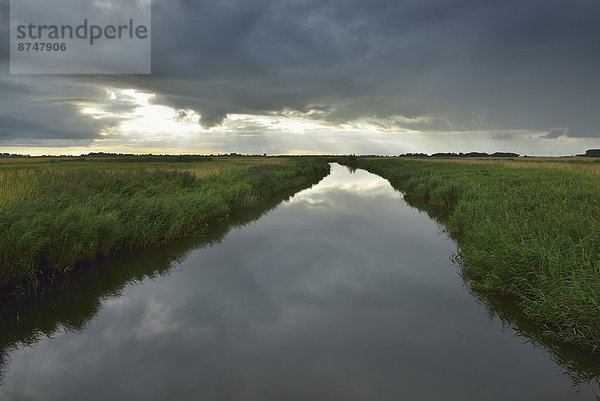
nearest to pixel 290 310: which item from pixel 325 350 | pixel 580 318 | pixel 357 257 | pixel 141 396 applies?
pixel 325 350

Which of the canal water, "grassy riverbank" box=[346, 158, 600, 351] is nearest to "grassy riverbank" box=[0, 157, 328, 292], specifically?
the canal water

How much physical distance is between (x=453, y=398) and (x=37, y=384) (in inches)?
221

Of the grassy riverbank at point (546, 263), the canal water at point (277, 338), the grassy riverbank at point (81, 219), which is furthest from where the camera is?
the grassy riverbank at point (81, 219)

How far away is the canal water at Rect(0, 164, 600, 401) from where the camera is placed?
4086 mm

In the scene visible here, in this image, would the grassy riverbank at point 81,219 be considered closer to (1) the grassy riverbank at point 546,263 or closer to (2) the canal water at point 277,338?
(2) the canal water at point 277,338

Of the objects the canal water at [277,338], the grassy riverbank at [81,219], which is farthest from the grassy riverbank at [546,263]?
the grassy riverbank at [81,219]

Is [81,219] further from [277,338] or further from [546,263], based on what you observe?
[546,263]

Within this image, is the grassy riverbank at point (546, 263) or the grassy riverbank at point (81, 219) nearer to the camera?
the grassy riverbank at point (546, 263)

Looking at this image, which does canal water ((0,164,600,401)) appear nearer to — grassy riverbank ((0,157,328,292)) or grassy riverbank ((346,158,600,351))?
grassy riverbank ((346,158,600,351))

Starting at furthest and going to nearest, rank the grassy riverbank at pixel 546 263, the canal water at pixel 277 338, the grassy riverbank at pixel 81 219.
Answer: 1. the grassy riverbank at pixel 81 219
2. the grassy riverbank at pixel 546 263
3. the canal water at pixel 277 338

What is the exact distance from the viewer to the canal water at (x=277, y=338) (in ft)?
13.4

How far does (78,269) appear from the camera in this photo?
777 cm

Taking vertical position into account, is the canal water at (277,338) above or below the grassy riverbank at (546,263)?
below

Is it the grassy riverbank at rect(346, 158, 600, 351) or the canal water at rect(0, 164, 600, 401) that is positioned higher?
the grassy riverbank at rect(346, 158, 600, 351)
